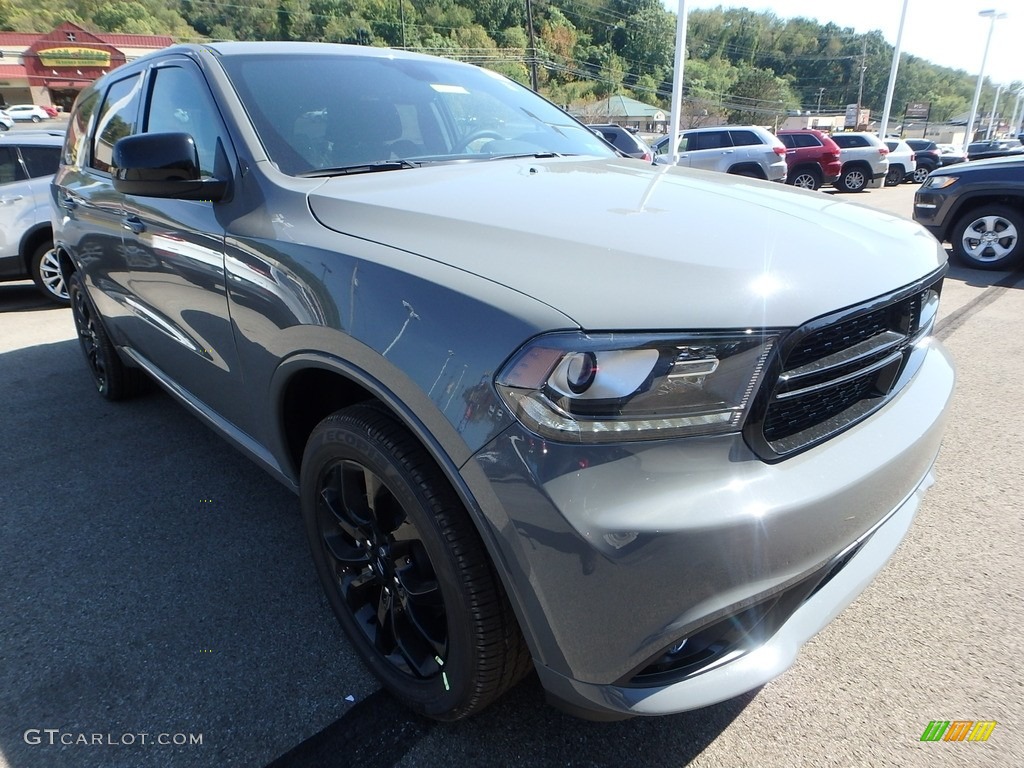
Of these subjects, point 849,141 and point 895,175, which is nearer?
point 849,141

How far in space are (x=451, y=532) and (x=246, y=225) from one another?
1186mm

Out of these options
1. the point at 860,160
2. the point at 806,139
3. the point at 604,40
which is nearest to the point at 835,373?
the point at 806,139

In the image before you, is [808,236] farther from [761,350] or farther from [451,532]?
[451,532]

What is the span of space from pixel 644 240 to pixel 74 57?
7106cm

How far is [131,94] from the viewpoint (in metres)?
3.10

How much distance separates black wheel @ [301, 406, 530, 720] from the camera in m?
1.46

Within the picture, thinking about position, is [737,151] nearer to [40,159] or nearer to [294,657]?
[40,159]

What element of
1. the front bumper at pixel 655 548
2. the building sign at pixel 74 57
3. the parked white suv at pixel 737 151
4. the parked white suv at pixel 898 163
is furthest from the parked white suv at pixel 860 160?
the building sign at pixel 74 57

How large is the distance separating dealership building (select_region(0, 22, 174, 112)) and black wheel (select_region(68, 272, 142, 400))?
205ft

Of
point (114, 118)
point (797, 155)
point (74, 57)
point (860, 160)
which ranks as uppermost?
point (74, 57)

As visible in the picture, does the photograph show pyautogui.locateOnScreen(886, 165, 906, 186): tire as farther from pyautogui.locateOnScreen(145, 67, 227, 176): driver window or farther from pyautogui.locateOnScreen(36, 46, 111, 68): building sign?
pyautogui.locateOnScreen(36, 46, 111, 68): building sign

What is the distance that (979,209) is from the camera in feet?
24.3

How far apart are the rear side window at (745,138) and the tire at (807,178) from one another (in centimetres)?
266

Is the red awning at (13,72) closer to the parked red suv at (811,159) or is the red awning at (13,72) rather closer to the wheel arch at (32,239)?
the parked red suv at (811,159)
